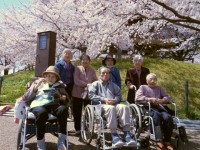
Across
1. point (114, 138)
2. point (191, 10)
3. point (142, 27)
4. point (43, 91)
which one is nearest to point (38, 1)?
point (142, 27)

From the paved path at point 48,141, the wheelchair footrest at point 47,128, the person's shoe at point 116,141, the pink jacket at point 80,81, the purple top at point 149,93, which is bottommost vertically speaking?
the paved path at point 48,141

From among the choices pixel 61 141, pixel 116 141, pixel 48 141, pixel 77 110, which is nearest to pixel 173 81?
pixel 77 110

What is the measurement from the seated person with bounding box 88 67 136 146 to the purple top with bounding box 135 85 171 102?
14.5 inches

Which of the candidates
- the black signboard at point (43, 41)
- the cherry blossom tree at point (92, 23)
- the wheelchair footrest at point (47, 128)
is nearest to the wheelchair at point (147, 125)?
the wheelchair footrest at point (47, 128)

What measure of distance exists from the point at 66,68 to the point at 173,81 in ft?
20.4

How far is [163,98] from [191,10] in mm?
3654

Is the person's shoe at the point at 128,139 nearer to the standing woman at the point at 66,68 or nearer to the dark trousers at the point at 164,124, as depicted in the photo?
the dark trousers at the point at 164,124

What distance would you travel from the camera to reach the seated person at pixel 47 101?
3621 mm

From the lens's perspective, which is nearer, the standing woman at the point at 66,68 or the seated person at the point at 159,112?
the seated person at the point at 159,112

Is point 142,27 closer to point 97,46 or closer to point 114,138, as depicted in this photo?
point 97,46

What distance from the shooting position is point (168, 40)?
13312 mm

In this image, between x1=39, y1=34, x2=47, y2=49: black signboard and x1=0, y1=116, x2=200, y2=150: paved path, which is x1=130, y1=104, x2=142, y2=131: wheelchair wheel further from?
x1=39, y1=34, x2=47, y2=49: black signboard

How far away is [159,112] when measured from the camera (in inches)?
167

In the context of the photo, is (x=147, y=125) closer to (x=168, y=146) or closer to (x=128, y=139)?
(x=168, y=146)
